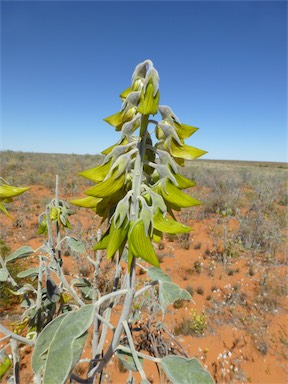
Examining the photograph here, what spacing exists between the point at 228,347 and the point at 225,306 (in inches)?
Result: 31.7

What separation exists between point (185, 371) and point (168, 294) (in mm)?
209

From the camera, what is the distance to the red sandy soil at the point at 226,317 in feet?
8.80

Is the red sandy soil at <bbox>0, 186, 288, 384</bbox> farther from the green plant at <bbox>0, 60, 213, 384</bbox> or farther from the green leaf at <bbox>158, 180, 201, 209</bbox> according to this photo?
the green leaf at <bbox>158, 180, 201, 209</bbox>

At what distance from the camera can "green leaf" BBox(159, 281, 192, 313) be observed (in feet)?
2.57

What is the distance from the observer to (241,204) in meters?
8.36

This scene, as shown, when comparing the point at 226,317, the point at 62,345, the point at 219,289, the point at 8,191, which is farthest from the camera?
the point at 219,289

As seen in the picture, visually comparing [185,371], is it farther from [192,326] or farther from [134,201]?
[192,326]

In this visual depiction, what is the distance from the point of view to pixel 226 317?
3.46 m

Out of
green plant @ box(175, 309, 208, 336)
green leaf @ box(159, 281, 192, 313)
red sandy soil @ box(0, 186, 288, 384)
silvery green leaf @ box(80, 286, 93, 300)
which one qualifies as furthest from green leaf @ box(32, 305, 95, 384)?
green plant @ box(175, 309, 208, 336)

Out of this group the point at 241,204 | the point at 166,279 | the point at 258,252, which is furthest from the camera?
the point at 241,204

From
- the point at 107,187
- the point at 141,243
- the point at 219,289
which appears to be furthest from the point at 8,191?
the point at 219,289

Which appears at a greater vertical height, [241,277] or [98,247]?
[98,247]

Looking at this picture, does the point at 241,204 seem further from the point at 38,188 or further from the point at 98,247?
the point at 98,247

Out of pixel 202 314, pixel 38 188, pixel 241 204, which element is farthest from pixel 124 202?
pixel 38 188
